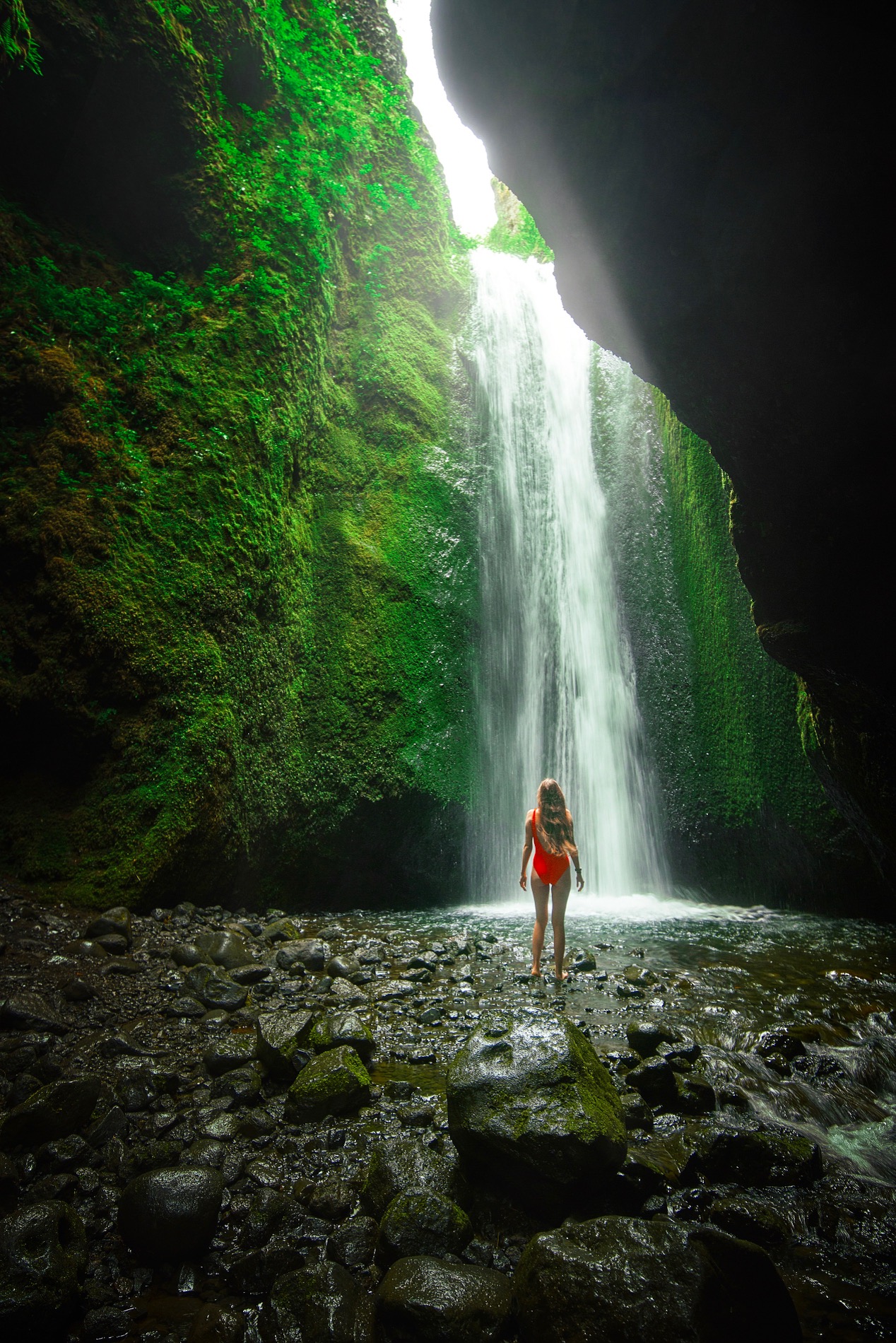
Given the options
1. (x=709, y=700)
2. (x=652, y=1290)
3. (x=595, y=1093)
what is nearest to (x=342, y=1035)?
(x=595, y=1093)

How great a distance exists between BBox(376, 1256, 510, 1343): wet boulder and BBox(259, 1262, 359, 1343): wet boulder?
104 mm

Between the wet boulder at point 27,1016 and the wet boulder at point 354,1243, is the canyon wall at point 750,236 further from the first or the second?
the wet boulder at point 27,1016

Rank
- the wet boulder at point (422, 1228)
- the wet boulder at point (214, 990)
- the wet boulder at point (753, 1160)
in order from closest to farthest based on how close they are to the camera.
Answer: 1. the wet boulder at point (422, 1228)
2. the wet boulder at point (753, 1160)
3. the wet boulder at point (214, 990)

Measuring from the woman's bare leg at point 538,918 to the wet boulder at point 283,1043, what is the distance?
237 cm

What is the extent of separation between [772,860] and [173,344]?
11.8 m

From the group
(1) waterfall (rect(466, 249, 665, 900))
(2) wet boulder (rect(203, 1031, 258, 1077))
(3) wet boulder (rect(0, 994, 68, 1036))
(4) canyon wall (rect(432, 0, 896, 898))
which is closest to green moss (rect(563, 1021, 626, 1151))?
(2) wet boulder (rect(203, 1031, 258, 1077))

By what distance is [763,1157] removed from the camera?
7.63 feet

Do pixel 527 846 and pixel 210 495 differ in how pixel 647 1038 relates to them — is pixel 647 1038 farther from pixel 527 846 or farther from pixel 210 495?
pixel 210 495

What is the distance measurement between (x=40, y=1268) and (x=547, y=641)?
1050 cm

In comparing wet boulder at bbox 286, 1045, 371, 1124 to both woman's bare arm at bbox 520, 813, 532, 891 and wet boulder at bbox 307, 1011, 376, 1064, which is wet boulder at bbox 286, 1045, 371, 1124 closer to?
wet boulder at bbox 307, 1011, 376, 1064

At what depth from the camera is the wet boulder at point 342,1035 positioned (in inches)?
121

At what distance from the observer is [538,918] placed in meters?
5.12

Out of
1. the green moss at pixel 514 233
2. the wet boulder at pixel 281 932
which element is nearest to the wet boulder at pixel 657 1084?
the wet boulder at pixel 281 932

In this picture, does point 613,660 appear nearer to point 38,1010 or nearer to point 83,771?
point 83,771
